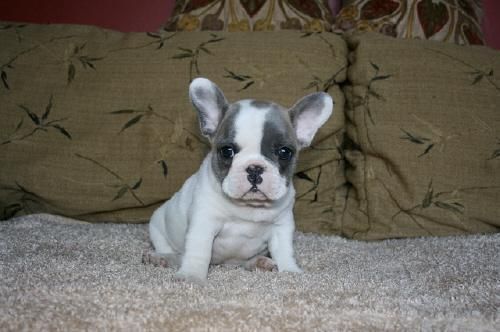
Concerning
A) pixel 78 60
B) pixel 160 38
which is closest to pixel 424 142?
pixel 160 38

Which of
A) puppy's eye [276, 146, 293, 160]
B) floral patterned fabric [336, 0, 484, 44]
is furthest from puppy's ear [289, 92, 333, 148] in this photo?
floral patterned fabric [336, 0, 484, 44]

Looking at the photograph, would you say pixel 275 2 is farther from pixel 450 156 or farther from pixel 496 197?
pixel 496 197

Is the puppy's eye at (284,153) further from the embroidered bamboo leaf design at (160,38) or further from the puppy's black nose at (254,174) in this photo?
the embroidered bamboo leaf design at (160,38)

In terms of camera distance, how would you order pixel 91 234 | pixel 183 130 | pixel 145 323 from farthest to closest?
pixel 183 130
pixel 91 234
pixel 145 323

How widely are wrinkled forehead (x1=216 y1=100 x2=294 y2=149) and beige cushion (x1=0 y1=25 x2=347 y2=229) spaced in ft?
1.12

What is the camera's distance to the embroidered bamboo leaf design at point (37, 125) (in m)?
1.46

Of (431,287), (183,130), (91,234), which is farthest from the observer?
(183,130)

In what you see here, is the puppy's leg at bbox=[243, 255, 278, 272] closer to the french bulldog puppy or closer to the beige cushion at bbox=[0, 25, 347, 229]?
the french bulldog puppy

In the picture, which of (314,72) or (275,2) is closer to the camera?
(314,72)

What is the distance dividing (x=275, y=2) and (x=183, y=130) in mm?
586

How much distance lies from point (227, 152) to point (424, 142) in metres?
0.61

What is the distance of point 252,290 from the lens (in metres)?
0.82

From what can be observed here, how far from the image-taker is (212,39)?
153 cm

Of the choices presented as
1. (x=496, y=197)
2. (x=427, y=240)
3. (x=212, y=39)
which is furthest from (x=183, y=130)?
(x=496, y=197)
